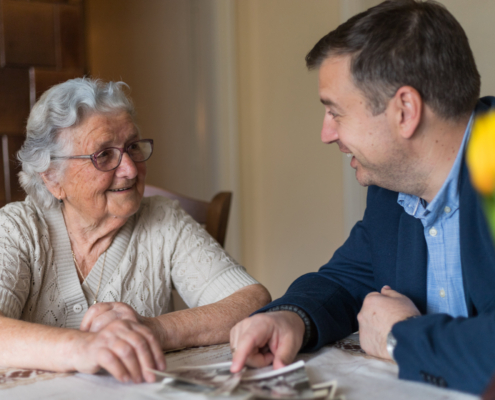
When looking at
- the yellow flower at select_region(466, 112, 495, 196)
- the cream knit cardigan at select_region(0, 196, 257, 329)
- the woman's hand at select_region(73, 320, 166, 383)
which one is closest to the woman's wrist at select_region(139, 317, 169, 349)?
the woman's hand at select_region(73, 320, 166, 383)

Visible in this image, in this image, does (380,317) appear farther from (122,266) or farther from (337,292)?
(122,266)

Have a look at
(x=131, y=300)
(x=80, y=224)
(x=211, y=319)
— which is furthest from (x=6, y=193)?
(x=211, y=319)

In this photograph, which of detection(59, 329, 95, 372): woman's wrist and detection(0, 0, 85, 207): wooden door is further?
detection(0, 0, 85, 207): wooden door

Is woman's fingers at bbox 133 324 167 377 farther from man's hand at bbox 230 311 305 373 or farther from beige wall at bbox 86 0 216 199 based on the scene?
beige wall at bbox 86 0 216 199

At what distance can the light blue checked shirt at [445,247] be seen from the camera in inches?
41.8

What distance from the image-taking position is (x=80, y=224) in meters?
1.51

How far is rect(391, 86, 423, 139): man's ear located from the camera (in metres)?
1.02

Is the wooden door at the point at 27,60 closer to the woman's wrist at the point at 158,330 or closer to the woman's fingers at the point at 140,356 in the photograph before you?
the woman's wrist at the point at 158,330

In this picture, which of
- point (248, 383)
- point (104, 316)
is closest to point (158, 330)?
point (104, 316)

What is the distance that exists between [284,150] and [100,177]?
1965 millimetres

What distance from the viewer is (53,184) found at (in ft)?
4.91

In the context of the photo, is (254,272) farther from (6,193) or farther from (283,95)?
(6,193)

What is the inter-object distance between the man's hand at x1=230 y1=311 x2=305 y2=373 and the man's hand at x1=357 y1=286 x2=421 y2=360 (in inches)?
5.0

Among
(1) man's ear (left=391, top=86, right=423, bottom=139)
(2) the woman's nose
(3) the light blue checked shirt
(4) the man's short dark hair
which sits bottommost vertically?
(3) the light blue checked shirt
